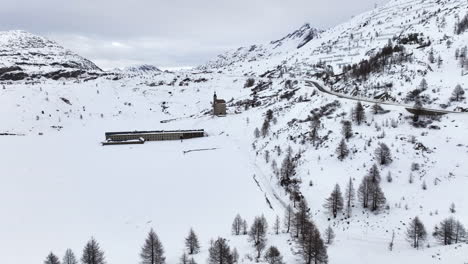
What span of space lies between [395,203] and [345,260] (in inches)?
501

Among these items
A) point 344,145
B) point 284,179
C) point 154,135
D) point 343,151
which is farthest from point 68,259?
point 154,135

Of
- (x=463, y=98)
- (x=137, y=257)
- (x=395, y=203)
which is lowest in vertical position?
(x=137, y=257)

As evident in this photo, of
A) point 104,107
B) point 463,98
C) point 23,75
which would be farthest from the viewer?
point 23,75

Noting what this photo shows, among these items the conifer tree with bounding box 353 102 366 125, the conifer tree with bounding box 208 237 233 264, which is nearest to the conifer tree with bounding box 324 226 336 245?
the conifer tree with bounding box 208 237 233 264

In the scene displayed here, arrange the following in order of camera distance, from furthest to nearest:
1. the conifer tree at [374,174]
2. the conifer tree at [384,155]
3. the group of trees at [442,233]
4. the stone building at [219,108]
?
the stone building at [219,108] < the conifer tree at [384,155] < the conifer tree at [374,174] < the group of trees at [442,233]

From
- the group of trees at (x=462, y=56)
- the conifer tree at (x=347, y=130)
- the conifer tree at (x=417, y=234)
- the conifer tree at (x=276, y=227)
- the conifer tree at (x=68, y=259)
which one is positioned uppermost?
the group of trees at (x=462, y=56)

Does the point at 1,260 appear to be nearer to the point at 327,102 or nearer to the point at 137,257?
the point at 137,257

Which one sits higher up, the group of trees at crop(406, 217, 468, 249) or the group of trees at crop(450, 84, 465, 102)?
the group of trees at crop(450, 84, 465, 102)

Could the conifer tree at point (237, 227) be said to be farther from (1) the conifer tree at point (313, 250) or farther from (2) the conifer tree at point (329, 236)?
(2) the conifer tree at point (329, 236)

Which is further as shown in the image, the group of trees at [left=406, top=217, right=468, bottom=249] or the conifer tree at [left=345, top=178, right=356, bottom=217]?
the conifer tree at [left=345, top=178, right=356, bottom=217]

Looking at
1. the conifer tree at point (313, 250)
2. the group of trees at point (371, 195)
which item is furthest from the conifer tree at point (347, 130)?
the conifer tree at point (313, 250)

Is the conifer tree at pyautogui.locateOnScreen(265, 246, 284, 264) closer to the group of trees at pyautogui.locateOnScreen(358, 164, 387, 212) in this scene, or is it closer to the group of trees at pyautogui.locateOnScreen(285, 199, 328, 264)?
the group of trees at pyautogui.locateOnScreen(285, 199, 328, 264)

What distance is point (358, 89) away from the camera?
3132 inches

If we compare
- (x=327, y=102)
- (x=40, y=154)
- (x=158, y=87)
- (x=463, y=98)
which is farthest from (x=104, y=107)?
(x=463, y=98)
